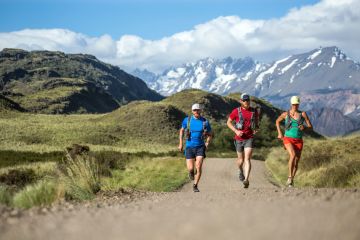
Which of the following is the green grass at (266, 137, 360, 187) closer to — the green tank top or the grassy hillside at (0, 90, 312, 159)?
the green tank top

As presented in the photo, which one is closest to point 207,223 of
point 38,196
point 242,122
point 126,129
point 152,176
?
point 38,196

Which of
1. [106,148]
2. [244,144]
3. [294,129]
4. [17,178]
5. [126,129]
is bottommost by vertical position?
[106,148]

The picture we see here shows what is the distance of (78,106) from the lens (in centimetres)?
16412

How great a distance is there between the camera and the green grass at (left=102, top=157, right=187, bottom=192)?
20.1m

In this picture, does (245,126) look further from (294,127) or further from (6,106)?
(6,106)

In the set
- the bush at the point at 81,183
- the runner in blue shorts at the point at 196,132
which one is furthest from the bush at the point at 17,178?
the runner in blue shorts at the point at 196,132

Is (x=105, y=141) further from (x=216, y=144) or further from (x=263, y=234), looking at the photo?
(x=263, y=234)

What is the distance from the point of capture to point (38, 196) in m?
9.46

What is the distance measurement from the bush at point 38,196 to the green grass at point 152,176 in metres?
7.74

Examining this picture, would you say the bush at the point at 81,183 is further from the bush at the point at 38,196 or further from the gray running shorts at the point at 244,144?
the gray running shorts at the point at 244,144

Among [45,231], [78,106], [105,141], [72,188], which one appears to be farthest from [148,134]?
[45,231]

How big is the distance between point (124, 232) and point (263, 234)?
4.49 feet

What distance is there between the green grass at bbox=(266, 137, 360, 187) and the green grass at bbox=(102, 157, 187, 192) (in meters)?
4.64

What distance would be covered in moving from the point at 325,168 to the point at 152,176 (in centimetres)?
738
